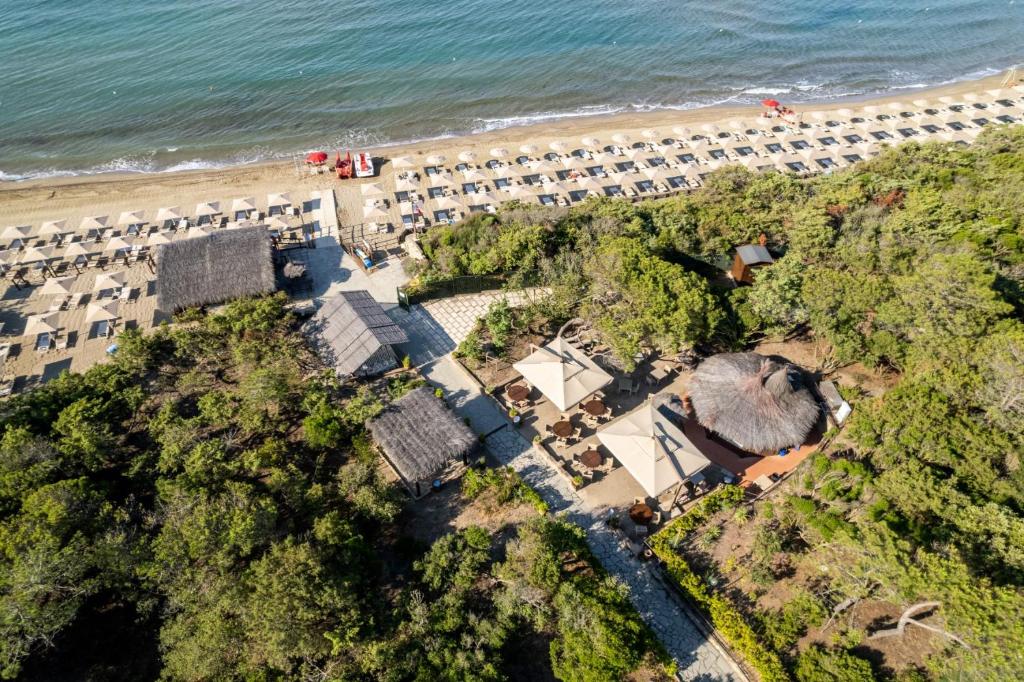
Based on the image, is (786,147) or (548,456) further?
(786,147)

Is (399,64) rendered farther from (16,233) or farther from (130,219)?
(16,233)

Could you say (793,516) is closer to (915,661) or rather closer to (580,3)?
(915,661)

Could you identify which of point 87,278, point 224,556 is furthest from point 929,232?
point 87,278

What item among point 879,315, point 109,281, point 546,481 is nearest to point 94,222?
point 109,281

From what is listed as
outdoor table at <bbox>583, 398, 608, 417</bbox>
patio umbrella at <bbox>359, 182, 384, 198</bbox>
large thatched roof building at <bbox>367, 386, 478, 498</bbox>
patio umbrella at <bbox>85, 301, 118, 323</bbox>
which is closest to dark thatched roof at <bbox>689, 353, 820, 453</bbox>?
outdoor table at <bbox>583, 398, 608, 417</bbox>

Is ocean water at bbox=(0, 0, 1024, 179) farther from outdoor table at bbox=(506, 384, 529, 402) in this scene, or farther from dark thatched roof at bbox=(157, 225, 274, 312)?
outdoor table at bbox=(506, 384, 529, 402)

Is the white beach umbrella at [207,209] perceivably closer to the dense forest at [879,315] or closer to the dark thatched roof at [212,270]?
the dark thatched roof at [212,270]
